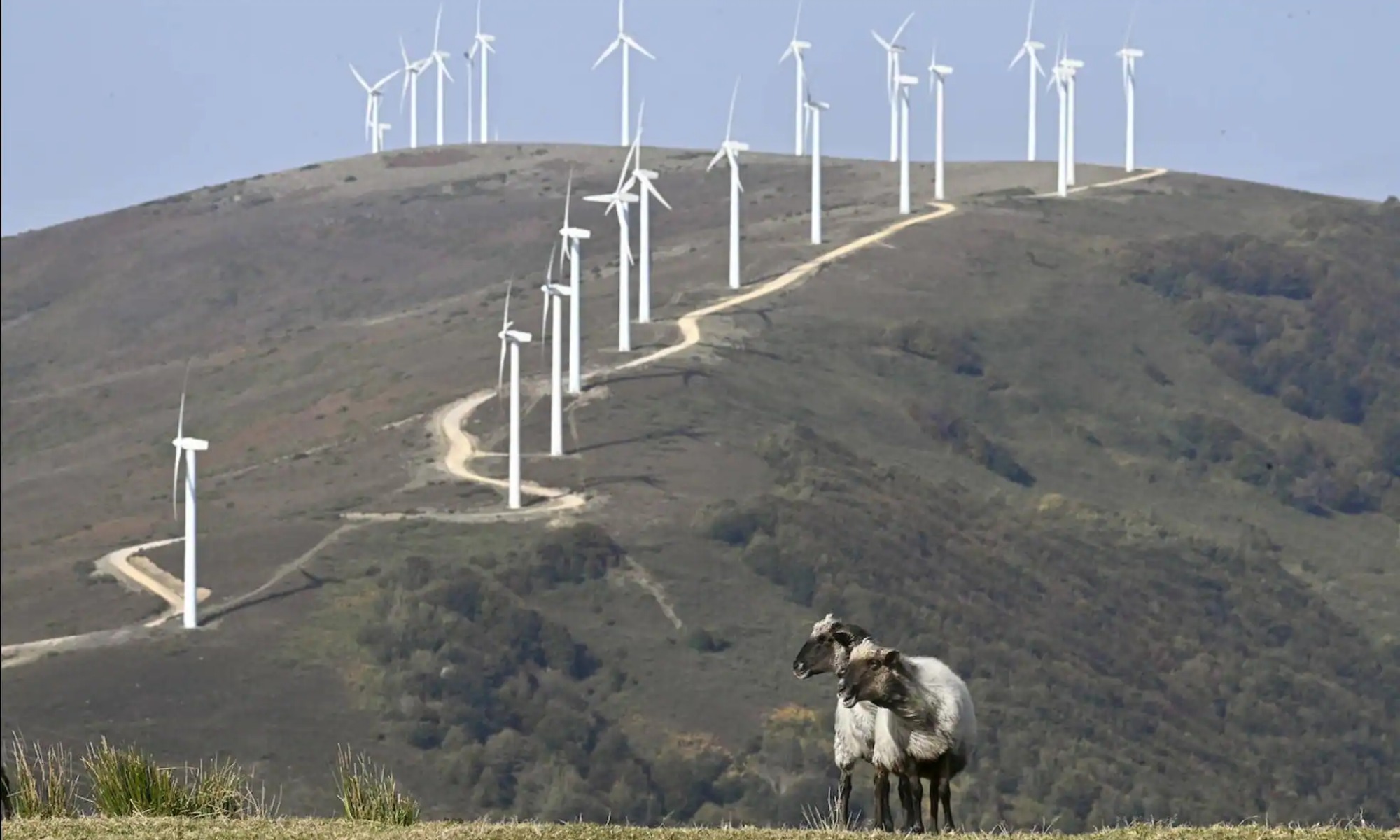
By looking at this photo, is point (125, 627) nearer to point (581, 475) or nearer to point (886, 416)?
point (581, 475)

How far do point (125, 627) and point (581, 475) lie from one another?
91.5ft

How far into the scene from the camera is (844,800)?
2505 centimetres

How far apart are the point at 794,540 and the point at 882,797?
100.0 m

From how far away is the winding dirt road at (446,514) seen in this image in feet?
353

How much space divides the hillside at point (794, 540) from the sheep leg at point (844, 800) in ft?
196

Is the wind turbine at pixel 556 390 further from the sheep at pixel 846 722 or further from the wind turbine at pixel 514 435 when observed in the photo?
the sheep at pixel 846 722

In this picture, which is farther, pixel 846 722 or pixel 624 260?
pixel 624 260

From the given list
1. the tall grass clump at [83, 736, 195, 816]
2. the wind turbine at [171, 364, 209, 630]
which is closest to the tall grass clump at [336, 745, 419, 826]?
the tall grass clump at [83, 736, 195, 816]

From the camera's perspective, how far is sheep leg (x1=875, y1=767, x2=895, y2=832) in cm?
2380

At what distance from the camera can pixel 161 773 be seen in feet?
80.1

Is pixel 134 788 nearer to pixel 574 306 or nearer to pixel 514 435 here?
pixel 514 435

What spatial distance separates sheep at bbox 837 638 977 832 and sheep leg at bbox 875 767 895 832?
111mm

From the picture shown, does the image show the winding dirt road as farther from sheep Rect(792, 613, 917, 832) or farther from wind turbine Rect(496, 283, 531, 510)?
sheep Rect(792, 613, 917, 832)

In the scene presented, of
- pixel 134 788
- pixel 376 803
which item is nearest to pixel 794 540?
pixel 134 788
